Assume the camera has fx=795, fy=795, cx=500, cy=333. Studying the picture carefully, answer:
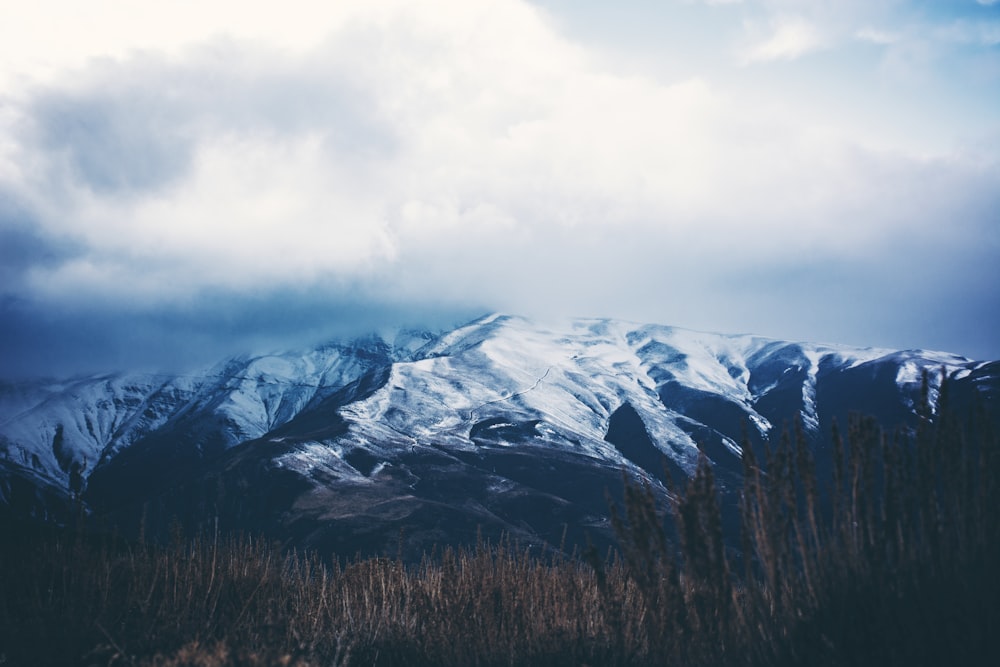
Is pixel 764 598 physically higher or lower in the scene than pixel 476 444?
higher

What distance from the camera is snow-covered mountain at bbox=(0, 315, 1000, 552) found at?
104562 mm

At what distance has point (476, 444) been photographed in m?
133

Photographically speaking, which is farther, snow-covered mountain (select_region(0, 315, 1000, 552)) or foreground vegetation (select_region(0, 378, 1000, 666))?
snow-covered mountain (select_region(0, 315, 1000, 552))

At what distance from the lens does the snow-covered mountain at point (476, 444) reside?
10456 cm

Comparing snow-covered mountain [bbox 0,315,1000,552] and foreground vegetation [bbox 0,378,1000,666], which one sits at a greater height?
foreground vegetation [bbox 0,378,1000,666]

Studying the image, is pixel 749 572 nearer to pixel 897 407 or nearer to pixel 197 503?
pixel 197 503

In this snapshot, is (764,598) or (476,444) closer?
(764,598)

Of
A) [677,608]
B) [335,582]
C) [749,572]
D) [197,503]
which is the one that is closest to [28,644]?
[335,582]

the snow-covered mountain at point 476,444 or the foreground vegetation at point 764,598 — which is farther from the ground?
the foreground vegetation at point 764,598

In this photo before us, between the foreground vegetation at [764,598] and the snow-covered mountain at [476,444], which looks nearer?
the foreground vegetation at [764,598]

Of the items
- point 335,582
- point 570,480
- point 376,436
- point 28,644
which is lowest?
point 570,480

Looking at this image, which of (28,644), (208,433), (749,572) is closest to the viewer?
(749,572)

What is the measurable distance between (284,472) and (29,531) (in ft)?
354

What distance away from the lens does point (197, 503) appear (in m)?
119
